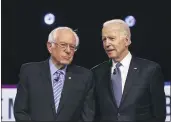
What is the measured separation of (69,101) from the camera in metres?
2.86

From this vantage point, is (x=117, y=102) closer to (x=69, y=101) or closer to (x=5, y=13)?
(x=69, y=101)

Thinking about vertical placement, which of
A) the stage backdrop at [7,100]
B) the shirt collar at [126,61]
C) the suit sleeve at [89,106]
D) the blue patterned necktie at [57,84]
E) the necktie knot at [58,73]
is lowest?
the stage backdrop at [7,100]

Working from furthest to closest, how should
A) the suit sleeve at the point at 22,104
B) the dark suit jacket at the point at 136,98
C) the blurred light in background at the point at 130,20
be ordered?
the blurred light in background at the point at 130,20
the dark suit jacket at the point at 136,98
the suit sleeve at the point at 22,104

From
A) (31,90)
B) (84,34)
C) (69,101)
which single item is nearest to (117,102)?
(69,101)

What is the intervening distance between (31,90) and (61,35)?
0.40 metres

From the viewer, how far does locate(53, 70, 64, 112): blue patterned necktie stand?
288 centimetres

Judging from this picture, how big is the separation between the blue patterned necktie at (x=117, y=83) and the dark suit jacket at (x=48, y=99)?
18cm

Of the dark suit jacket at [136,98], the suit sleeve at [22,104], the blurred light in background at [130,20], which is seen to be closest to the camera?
the suit sleeve at [22,104]

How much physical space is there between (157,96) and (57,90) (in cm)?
67

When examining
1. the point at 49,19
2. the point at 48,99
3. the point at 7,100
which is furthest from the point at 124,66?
the point at 7,100

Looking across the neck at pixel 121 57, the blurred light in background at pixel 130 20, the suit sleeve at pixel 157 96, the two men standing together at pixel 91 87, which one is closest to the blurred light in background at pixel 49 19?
the blurred light in background at pixel 130 20

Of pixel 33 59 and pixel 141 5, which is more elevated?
pixel 141 5

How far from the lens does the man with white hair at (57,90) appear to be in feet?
9.38

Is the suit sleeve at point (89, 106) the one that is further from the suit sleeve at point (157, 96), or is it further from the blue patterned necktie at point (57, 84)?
the suit sleeve at point (157, 96)
